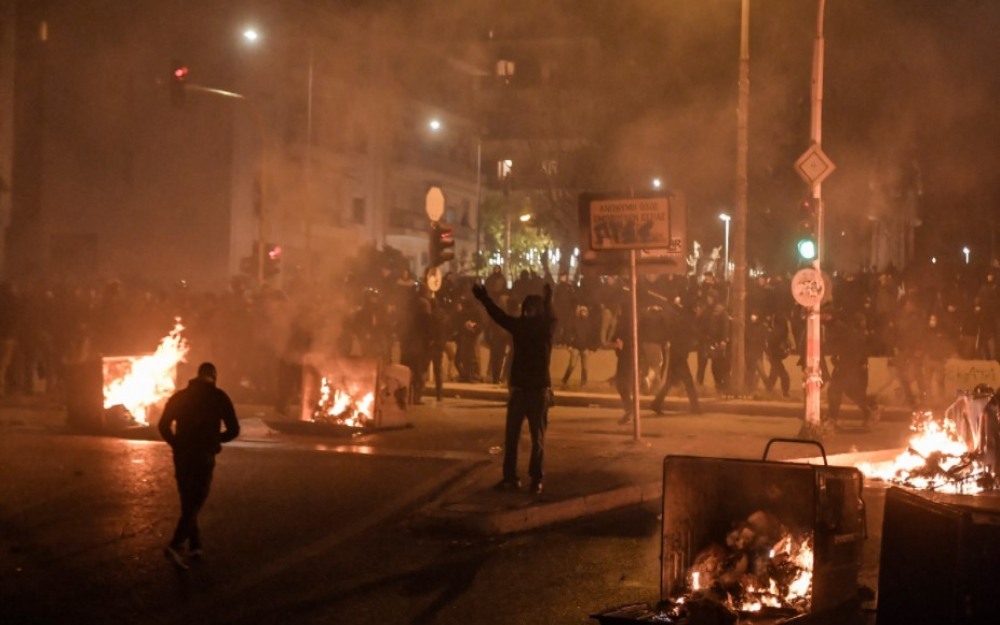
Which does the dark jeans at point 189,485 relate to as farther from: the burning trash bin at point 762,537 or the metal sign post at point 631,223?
the metal sign post at point 631,223

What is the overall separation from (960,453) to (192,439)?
21.1 feet

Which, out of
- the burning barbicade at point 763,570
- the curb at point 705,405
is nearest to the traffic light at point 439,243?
the curb at point 705,405

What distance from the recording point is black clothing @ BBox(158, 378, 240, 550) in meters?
6.91

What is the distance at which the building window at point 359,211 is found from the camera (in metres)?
35.1

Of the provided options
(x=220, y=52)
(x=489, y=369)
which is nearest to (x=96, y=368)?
(x=489, y=369)

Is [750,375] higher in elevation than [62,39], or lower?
lower

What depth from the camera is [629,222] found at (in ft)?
38.0

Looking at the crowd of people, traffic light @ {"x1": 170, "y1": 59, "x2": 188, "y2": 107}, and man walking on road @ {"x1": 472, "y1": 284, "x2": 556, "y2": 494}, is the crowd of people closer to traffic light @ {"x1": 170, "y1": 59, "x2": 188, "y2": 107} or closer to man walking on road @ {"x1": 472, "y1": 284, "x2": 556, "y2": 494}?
traffic light @ {"x1": 170, "y1": 59, "x2": 188, "y2": 107}

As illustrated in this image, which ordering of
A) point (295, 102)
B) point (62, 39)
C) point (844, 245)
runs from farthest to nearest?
point (844, 245)
point (62, 39)
point (295, 102)

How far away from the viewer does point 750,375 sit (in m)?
17.9

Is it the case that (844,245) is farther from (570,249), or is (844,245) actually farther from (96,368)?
(96,368)

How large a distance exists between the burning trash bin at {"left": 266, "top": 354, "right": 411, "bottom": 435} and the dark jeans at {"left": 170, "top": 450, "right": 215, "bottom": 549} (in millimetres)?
5664

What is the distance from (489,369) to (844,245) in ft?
79.2

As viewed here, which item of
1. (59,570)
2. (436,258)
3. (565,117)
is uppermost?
(565,117)
